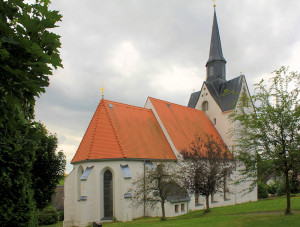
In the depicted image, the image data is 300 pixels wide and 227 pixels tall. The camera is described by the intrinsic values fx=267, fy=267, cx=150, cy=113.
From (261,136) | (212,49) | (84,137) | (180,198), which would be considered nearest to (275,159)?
(261,136)

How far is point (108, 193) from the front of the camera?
781 inches

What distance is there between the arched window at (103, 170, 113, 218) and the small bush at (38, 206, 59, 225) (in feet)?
39.9

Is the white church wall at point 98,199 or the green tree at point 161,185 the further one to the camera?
the white church wall at point 98,199

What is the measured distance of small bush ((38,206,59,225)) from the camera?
1105 inches

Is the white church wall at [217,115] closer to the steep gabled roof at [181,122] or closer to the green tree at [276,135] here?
the steep gabled roof at [181,122]

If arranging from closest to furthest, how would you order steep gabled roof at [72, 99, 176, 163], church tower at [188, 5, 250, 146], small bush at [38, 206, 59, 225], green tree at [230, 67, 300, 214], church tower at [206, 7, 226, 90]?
green tree at [230, 67, 300, 214] < steep gabled roof at [72, 99, 176, 163] < small bush at [38, 206, 59, 225] < church tower at [188, 5, 250, 146] < church tower at [206, 7, 226, 90]

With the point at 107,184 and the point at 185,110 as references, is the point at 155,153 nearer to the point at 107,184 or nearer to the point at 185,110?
the point at 107,184

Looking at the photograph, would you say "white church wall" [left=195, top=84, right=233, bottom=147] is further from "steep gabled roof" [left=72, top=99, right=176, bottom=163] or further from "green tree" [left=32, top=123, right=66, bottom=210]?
"green tree" [left=32, top=123, right=66, bottom=210]

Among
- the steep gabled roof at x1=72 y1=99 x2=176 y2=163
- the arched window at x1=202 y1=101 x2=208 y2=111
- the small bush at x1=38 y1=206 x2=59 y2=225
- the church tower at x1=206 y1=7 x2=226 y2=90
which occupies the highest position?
the church tower at x1=206 y1=7 x2=226 y2=90

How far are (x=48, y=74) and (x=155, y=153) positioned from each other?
64.0ft

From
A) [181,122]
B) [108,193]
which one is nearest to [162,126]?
[181,122]

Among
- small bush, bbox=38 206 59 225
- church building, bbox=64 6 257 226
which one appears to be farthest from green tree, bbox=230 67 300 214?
small bush, bbox=38 206 59 225

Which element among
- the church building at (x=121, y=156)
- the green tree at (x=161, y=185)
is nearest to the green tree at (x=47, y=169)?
the church building at (x=121, y=156)

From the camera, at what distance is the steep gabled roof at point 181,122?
79.0 ft
